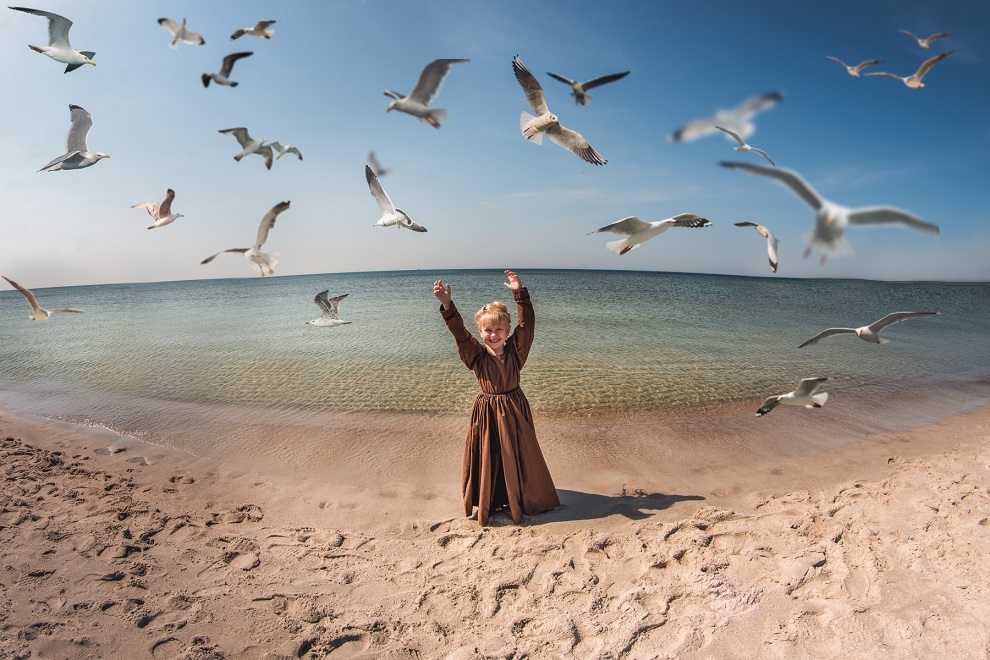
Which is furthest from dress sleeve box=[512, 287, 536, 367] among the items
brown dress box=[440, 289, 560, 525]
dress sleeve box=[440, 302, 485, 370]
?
dress sleeve box=[440, 302, 485, 370]

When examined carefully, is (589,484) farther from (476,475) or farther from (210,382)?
(210,382)

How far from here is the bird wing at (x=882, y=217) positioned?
2.03 metres

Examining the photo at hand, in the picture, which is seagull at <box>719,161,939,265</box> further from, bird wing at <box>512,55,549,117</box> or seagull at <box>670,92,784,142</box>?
bird wing at <box>512,55,549,117</box>

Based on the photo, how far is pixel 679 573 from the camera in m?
3.60

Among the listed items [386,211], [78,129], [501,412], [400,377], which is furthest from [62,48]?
[400,377]

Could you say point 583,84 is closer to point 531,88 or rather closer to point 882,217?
point 531,88

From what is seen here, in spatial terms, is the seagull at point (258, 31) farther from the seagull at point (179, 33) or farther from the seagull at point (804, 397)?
the seagull at point (804, 397)

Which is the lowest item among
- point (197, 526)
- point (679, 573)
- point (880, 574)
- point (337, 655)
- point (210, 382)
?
point (210, 382)

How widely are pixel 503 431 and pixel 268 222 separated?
291cm

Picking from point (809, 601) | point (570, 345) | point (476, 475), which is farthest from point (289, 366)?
point (809, 601)

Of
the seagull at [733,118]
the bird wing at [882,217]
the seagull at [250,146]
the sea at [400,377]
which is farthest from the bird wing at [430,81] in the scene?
the sea at [400,377]

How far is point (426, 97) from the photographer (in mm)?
4113

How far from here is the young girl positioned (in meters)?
4.27

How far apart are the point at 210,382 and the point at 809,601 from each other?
11.4m
